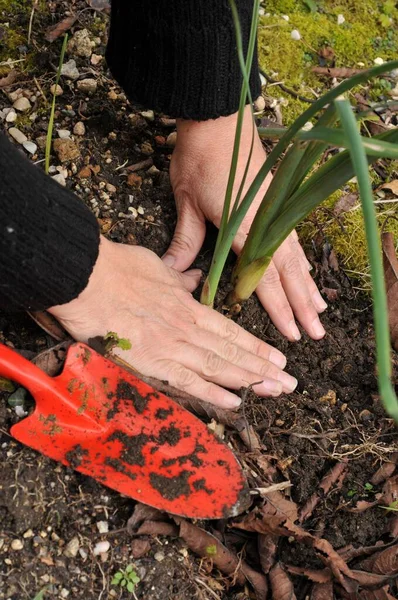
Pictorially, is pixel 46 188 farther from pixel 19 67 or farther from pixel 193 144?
pixel 19 67

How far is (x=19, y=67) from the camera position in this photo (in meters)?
1.96

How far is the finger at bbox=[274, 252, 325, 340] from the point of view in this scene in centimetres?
Result: 178

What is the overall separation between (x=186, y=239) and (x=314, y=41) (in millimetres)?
1050

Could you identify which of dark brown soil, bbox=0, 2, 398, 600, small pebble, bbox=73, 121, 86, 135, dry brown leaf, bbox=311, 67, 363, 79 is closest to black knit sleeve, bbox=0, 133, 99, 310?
dark brown soil, bbox=0, 2, 398, 600

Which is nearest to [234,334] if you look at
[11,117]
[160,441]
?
[160,441]

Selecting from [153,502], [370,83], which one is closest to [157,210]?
[153,502]

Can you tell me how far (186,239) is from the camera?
1762 millimetres

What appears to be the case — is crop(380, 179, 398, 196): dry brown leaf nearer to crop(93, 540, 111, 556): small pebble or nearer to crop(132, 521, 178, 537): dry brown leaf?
crop(132, 521, 178, 537): dry brown leaf

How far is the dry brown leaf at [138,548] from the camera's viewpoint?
138 centimetres

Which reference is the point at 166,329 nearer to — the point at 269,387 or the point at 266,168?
the point at 269,387

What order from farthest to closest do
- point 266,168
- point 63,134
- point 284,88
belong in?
point 284,88 < point 63,134 < point 266,168

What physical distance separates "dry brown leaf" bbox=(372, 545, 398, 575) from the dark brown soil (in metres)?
0.05

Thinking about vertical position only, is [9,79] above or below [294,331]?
above

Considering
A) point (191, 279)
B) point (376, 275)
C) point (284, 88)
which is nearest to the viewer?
point (376, 275)
